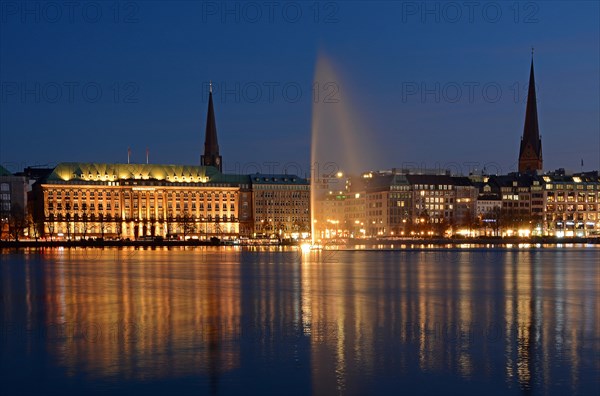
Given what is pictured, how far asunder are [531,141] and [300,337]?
15654 centimetres

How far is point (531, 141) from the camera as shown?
559 ft

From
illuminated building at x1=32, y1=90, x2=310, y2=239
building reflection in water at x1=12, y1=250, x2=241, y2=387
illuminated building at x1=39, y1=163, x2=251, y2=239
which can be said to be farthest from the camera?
illuminated building at x1=32, y1=90, x2=310, y2=239

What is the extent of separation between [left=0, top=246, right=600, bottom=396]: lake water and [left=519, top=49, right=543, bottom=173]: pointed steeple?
133170mm

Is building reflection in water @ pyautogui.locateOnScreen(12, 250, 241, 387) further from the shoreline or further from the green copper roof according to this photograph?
the green copper roof

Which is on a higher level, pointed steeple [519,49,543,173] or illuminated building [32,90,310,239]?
pointed steeple [519,49,543,173]

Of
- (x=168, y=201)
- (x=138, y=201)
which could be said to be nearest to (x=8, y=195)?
(x=138, y=201)

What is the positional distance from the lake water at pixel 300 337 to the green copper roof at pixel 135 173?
116m

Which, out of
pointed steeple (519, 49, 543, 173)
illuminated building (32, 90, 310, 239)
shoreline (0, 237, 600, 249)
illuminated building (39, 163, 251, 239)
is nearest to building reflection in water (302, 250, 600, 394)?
shoreline (0, 237, 600, 249)

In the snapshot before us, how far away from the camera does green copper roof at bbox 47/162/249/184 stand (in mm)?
153625

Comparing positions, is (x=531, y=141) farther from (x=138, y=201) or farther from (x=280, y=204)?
(x=138, y=201)

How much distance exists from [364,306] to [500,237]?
10866 centimetres

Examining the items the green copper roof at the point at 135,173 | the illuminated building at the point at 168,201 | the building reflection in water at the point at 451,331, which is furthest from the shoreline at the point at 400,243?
the building reflection in water at the point at 451,331

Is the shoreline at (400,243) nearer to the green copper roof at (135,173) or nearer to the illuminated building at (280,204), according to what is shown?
the green copper roof at (135,173)

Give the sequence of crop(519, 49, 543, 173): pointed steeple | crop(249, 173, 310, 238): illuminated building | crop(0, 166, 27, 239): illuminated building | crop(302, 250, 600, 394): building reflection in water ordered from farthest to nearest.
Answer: crop(519, 49, 543, 173): pointed steeple → crop(249, 173, 310, 238): illuminated building → crop(0, 166, 27, 239): illuminated building → crop(302, 250, 600, 394): building reflection in water
